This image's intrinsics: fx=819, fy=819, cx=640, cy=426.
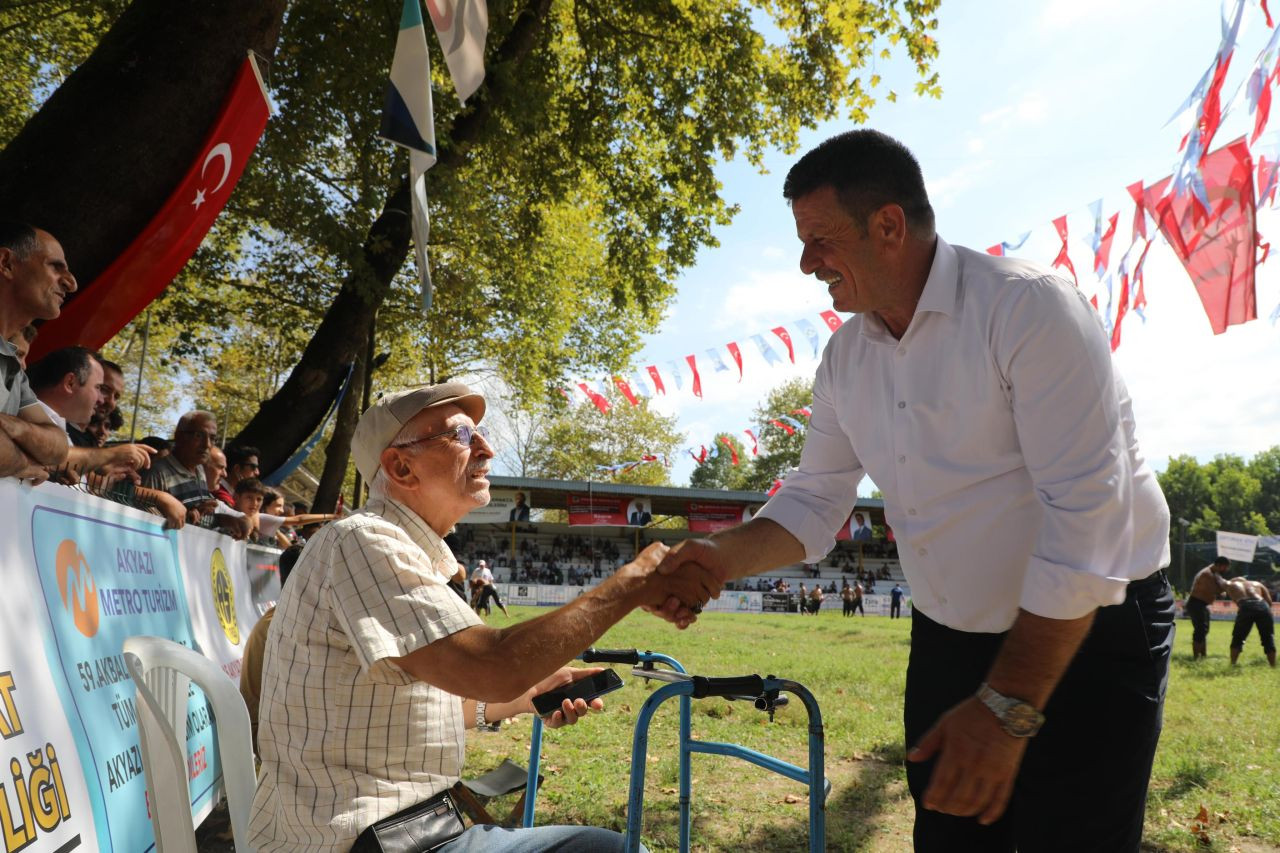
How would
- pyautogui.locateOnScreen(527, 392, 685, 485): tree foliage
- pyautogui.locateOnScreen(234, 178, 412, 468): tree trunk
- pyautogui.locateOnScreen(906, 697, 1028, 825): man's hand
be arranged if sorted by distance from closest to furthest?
pyautogui.locateOnScreen(906, 697, 1028, 825): man's hand, pyautogui.locateOnScreen(234, 178, 412, 468): tree trunk, pyautogui.locateOnScreen(527, 392, 685, 485): tree foliage

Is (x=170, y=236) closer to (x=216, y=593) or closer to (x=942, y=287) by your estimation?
(x=216, y=593)

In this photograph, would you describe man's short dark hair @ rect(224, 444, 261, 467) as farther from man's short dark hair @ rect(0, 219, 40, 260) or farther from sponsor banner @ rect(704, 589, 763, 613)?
sponsor banner @ rect(704, 589, 763, 613)

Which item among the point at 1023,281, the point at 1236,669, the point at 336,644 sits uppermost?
the point at 1023,281

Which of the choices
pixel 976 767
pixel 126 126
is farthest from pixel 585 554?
pixel 976 767

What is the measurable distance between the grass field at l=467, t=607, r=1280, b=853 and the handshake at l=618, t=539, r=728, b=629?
111cm

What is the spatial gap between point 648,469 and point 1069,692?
187ft

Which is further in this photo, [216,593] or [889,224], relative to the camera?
[216,593]

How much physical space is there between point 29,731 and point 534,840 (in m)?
1.48

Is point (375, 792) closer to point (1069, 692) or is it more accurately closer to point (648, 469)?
point (1069, 692)

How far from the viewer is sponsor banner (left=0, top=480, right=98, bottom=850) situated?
2115 millimetres

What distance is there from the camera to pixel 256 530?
8281 mm

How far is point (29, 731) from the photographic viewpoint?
2248mm

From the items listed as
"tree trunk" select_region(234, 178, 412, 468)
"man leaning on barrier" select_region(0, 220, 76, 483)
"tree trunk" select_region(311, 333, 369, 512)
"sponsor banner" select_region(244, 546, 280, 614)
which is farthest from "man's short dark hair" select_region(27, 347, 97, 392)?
"tree trunk" select_region(311, 333, 369, 512)

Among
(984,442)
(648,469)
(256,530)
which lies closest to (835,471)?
(984,442)
